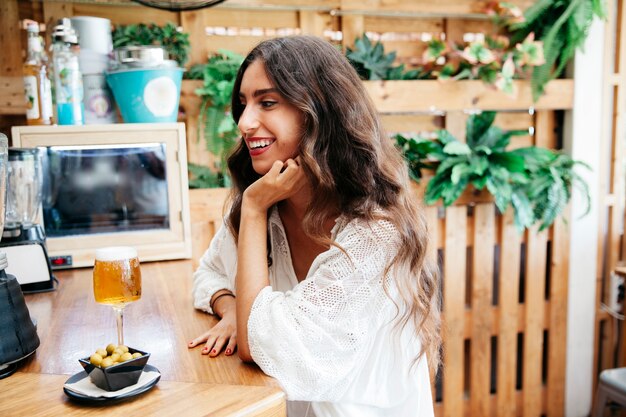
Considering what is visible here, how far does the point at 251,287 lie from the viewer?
1.42 metres

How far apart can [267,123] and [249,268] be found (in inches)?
15.6

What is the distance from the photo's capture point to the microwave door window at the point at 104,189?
95.3 inches

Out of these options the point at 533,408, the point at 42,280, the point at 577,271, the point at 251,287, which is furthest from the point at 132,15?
the point at 533,408

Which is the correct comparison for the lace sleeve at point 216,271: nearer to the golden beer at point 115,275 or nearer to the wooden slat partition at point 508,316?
the golden beer at point 115,275

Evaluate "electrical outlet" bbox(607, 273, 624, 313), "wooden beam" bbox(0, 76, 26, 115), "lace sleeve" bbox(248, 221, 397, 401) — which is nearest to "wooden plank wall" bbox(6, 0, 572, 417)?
"electrical outlet" bbox(607, 273, 624, 313)

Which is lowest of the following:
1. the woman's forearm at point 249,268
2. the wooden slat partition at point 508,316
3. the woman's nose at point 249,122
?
the wooden slat partition at point 508,316

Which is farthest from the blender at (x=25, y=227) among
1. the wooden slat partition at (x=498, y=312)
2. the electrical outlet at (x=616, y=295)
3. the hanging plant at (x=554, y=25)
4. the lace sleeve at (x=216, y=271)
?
the electrical outlet at (x=616, y=295)

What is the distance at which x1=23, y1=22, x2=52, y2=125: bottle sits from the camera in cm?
246

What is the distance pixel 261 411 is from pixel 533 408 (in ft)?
10.3

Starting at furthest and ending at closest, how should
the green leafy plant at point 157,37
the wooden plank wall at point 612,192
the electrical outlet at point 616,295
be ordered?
the electrical outlet at point 616,295, the wooden plank wall at point 612,192, the green leafy plant at point 157,37

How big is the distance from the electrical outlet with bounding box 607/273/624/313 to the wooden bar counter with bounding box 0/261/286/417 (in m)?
2.92

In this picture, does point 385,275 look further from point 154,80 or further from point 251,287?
point 154,80

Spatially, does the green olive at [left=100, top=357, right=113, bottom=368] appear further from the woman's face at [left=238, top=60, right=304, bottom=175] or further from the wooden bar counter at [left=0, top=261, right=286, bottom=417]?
the woman's face at [left=238, top=60, right=304, bottom=175]

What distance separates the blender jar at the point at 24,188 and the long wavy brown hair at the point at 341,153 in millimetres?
1025
